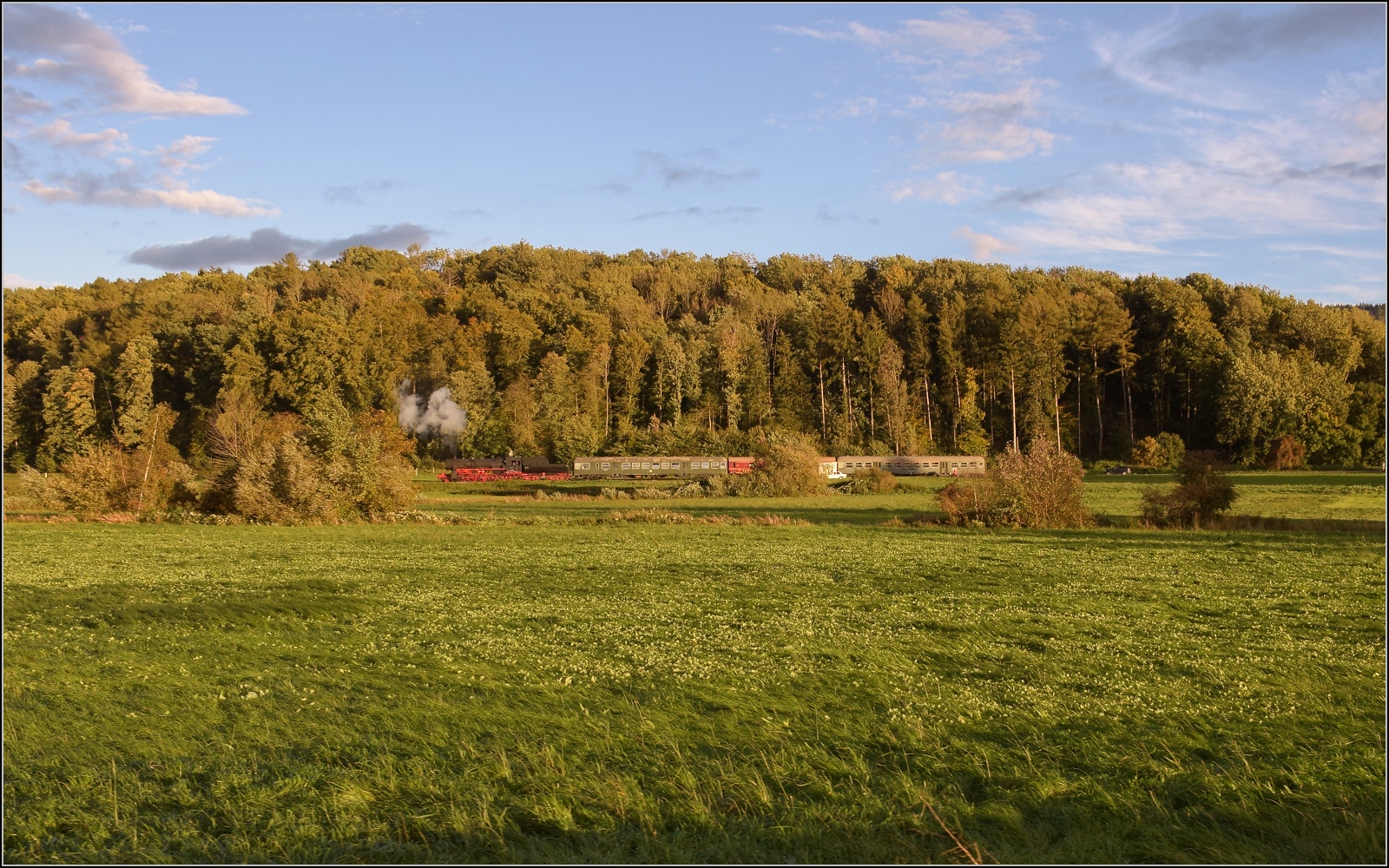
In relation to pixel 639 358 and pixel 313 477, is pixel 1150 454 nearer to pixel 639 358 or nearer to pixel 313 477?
pixel 639 358

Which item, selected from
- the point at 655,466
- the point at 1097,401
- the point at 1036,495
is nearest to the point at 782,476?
the point at 655,466

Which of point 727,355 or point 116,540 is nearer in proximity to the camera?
point 116,540

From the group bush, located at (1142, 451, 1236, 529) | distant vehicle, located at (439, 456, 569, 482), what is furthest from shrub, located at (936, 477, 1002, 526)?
distant vehicle, located at (439, 456, 569, 482)

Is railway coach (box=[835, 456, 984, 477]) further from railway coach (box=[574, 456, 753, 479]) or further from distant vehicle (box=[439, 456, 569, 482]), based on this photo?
distant vehicle (box=[439, 456, 569, 482])

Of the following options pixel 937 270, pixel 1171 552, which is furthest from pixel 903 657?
pixel 937 270

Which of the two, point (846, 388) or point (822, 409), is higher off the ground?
point (846, 388)

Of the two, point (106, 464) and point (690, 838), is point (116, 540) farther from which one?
point (690, 838)

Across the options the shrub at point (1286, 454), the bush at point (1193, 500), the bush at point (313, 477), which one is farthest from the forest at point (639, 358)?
the bush at point (1193, 500)

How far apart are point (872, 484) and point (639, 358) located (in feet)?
106

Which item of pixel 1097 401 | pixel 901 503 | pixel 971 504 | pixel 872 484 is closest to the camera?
pixel 971 504

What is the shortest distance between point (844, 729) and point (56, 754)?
7.67 meters

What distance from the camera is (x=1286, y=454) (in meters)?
49.2

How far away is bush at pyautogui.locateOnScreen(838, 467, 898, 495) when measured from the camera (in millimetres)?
59719

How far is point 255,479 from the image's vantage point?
3809 centimetres
